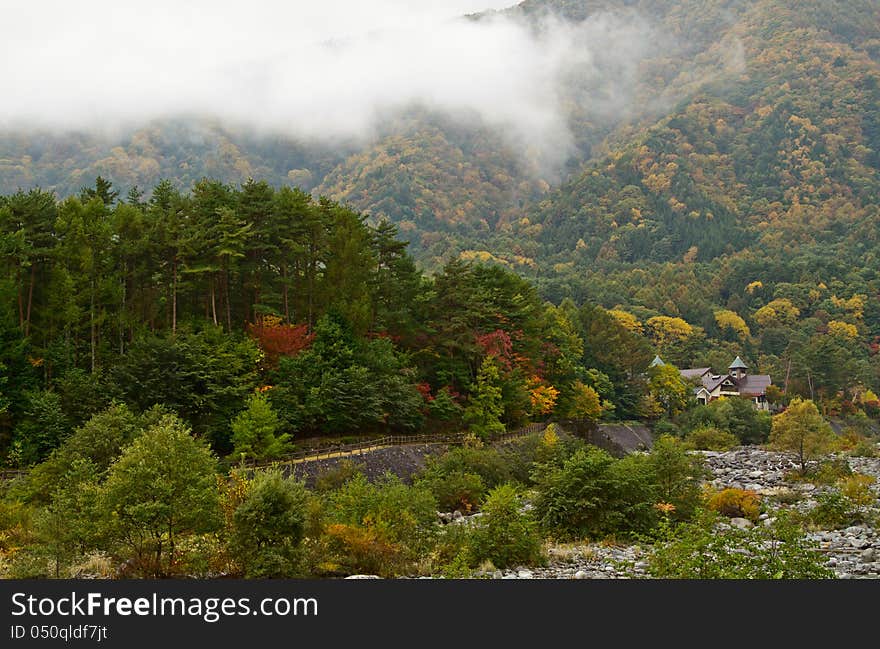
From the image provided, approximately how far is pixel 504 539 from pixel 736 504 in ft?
60.3

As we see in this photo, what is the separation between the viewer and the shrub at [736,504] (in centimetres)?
3712

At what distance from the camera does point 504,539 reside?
2520 cm

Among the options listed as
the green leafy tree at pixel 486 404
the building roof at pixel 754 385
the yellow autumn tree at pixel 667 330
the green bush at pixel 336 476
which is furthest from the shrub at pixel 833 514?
the yellow autumn tree at pixel 667 330

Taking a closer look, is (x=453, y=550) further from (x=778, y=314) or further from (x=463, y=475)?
(x=778, y=314)

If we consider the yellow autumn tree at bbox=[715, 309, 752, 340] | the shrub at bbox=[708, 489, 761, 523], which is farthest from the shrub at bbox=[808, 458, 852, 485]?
the yellow autumn tree at bbox=[715, 309, 752, 340]

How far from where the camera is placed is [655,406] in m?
97.6

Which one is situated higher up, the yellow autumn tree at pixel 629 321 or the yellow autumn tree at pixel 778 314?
the yellow autumn tree at pixel 629 321

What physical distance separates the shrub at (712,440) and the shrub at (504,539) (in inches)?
2229

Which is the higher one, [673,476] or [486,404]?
[673,476]

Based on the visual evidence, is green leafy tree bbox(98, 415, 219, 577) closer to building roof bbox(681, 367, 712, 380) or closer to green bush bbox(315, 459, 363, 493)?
green bush bbox(315, 459, 363, 493)

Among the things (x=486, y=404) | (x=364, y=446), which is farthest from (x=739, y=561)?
(x=486, y=404)

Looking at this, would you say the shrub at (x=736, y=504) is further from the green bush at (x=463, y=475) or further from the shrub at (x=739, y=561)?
the shrub at (x=739, y=561)

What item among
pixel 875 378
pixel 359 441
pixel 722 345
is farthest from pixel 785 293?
pixel 359 441

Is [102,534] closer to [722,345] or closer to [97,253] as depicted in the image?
[97,253]
